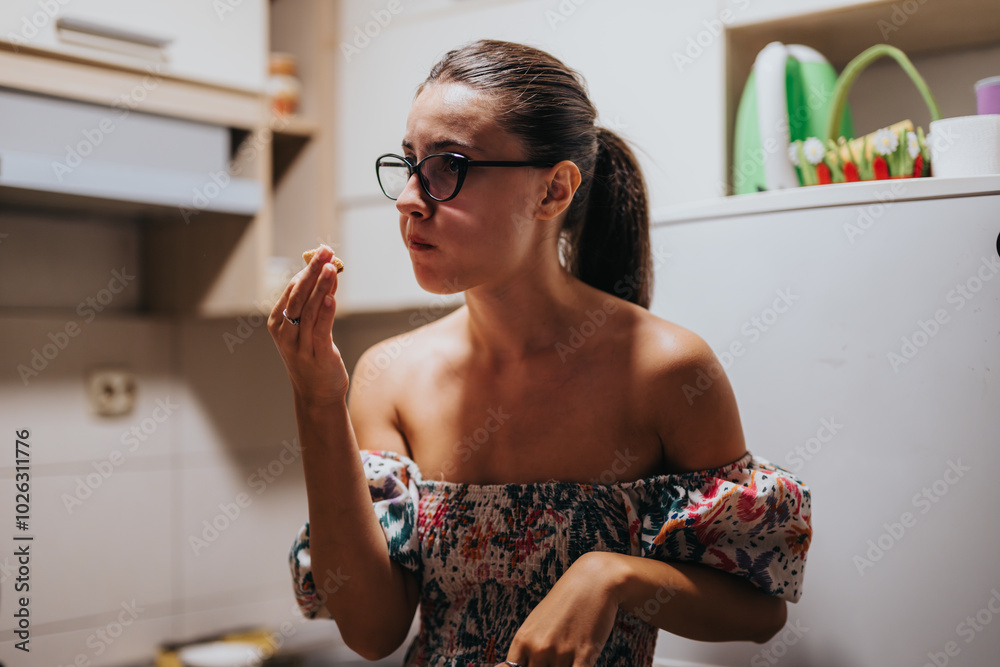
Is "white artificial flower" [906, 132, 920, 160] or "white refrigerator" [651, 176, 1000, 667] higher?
"white artificial flower" [906, 132, 920, 160]

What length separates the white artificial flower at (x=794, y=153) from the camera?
3.62 ft

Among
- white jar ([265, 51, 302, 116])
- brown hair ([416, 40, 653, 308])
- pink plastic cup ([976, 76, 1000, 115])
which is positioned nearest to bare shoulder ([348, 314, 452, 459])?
brown hair ([416, 40, 653, 308])

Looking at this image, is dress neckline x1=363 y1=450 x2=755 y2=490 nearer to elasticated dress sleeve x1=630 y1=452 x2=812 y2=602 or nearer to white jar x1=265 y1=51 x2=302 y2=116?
elasticated dress sleeve x1=630 y1=452 x2=812 y2=602

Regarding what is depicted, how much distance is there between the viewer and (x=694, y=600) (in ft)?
2.46

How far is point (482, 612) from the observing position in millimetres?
815

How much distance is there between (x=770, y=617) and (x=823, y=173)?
58 cm

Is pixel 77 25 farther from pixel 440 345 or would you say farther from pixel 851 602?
pixel 851 602

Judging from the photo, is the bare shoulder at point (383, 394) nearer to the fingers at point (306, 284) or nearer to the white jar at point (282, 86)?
the fingers at point (306, 284)

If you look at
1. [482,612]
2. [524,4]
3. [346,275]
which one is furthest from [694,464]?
[346,275]

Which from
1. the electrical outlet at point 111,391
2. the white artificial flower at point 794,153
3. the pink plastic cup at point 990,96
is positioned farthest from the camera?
the electrical outlet at point 111,391

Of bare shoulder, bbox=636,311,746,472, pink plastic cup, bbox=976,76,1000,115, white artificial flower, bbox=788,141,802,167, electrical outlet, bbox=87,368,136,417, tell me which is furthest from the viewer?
electrical outlet, bbox=87,368,136,417

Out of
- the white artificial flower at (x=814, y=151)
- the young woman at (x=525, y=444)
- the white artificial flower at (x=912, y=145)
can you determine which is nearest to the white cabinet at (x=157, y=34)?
the young woman at (x=525, y=444)

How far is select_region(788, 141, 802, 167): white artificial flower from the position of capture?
1103mm

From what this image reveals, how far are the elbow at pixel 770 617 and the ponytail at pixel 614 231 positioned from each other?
336mm
